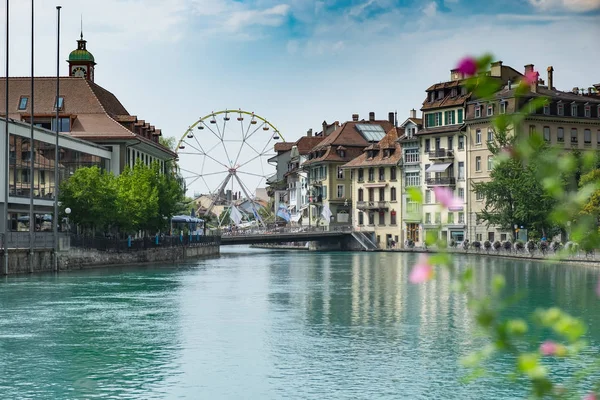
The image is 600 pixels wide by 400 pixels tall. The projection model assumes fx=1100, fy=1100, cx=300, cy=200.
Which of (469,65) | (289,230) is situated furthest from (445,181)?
(469,65)

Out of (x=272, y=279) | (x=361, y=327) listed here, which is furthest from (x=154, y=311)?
(x=272, y=279)

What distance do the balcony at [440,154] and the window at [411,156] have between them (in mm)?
4076

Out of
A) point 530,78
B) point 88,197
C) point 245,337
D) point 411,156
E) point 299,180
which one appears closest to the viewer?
point 530,78

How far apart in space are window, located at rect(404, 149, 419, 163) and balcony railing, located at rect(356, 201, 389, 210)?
26.1ft

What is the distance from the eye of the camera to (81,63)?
377ft

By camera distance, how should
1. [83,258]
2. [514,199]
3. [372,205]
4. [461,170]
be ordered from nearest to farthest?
[83,258]
[514,199]
[461,170]
[372,205]

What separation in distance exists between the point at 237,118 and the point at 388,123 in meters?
32.2

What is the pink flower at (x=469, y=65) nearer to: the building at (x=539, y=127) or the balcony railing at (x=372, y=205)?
the building at (x=539, y=127)

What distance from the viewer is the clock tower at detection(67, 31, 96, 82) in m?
115

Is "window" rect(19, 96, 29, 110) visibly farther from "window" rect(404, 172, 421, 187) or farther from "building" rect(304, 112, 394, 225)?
"building" rect(304, 112, 394, 225)

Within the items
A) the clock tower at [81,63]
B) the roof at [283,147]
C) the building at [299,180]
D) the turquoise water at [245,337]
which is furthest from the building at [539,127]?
the roof at [283,147]

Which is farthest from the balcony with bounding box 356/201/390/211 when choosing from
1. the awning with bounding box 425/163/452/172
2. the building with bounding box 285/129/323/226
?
the building with bounding box 285/129/323/226

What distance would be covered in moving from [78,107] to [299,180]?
62.9 m

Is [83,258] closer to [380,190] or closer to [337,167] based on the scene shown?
[380,190]
